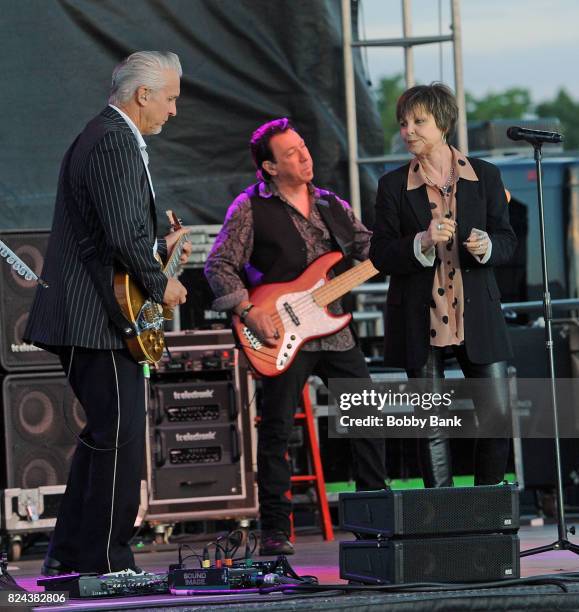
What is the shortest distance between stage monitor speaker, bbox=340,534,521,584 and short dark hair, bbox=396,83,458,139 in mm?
1650

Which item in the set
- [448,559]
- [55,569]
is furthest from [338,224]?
[448,559]

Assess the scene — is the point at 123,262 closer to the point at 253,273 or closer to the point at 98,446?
the point at 98,446

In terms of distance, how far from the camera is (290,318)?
20.0 feet

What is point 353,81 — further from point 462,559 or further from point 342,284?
point 462,559

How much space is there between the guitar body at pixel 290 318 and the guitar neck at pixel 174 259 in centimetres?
119

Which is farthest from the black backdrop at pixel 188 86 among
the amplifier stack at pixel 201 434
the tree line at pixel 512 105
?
the tree line at pixel 512 105

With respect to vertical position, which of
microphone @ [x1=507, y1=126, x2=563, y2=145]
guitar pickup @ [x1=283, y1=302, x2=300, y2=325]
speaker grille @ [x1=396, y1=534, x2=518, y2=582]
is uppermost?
microphone @ [x1=507, y1=126, x2=563, y2=145]

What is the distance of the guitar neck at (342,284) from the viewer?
20.1ft

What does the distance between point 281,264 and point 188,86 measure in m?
1.64

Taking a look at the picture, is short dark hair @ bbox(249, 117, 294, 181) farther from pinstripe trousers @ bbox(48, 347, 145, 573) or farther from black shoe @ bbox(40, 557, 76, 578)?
black shoe @ bbox(40, 557, 76, 578)

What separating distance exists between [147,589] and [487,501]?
1127 mm

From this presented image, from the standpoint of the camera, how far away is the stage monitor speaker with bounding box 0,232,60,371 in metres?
6.59

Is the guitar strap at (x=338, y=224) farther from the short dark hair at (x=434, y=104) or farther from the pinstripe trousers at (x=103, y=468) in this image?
the pinstripe trousers at (x=103, y=468)

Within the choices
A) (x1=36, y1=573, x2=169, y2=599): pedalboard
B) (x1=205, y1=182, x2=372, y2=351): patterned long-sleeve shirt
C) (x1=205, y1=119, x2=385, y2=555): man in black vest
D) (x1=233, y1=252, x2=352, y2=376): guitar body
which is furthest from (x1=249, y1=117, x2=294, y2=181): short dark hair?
(x1=36, y1=573, x2=169, y2=599): pedalboard
